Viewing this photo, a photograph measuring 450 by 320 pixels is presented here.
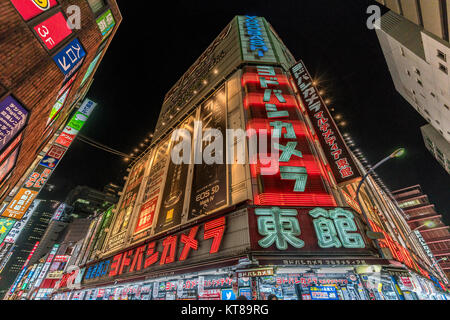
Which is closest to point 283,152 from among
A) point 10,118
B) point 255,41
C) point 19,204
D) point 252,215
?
point 252,215

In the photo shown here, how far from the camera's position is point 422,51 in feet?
91.7

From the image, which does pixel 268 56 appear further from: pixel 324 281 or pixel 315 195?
pixel 324 281

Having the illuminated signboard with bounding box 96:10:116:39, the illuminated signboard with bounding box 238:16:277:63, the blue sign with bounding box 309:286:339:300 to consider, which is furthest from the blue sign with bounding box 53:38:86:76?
the blue sign with bounding box 309:286:339:300

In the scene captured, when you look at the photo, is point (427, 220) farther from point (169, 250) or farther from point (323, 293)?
point (169, 250)

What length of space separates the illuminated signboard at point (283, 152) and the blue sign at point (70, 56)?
11796mm

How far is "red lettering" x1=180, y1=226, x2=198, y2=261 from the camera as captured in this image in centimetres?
1215

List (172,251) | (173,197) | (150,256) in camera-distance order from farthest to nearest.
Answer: (173,197)
(150,256)
(172,251)

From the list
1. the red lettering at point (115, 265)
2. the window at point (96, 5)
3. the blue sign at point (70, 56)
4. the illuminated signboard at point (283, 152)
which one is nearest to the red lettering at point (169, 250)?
the red lettering at point (115, 265)

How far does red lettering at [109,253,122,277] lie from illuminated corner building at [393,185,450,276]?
291ft

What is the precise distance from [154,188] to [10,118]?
49.2ft

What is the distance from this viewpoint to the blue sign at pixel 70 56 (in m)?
10.5

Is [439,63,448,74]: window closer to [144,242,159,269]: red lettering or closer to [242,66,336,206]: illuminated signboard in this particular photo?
[242,66,336,206]: illuminated signboard

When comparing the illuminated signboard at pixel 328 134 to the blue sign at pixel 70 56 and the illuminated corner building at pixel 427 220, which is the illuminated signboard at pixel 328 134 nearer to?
the blue sign at pixel 70 56
